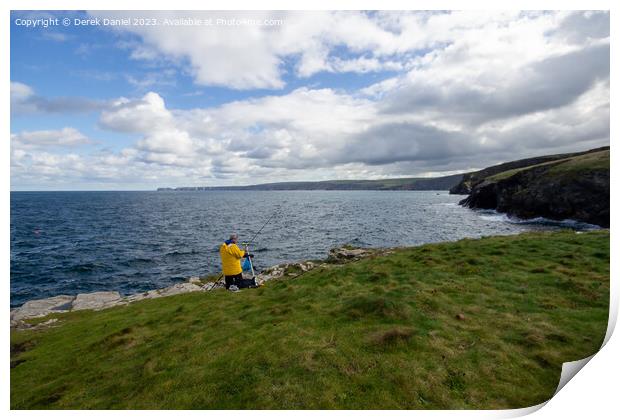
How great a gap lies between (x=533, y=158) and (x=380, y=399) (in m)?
178

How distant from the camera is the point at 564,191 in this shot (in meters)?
66.6

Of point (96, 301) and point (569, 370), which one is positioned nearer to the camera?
point (569, 370)

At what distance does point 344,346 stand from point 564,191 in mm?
79476

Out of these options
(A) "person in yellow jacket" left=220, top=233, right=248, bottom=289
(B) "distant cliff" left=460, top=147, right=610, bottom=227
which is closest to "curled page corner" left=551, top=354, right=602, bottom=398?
(A) "person in yellow jacket" left=220, top=233, right=248, bottom=289

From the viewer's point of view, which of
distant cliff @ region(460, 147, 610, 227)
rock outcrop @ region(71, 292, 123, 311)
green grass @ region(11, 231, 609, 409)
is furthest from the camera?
distant cliff @ region(460, 147, 610, 227)

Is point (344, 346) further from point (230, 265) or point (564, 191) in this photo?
point (564, 191)

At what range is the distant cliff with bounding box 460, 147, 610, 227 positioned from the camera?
59.8 metres

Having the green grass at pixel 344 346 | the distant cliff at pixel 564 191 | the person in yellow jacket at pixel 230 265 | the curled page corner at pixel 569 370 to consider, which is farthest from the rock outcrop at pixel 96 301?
the distant cliff at pixel 564 191

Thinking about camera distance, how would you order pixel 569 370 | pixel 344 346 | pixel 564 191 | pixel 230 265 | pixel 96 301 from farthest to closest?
1. pixel 564 191
2. pixel 96 301
3. pixel 230 265
4. pixel 344 346
5. pixel 569 370

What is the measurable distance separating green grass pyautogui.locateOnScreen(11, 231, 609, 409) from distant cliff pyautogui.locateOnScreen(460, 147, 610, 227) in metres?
59.0

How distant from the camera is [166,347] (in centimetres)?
1100

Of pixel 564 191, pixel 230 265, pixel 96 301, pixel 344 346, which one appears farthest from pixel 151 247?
pixel 564 191

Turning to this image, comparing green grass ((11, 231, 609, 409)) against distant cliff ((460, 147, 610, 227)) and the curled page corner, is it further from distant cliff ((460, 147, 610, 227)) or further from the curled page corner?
distant cliff ((460, 147, 610, 227))
